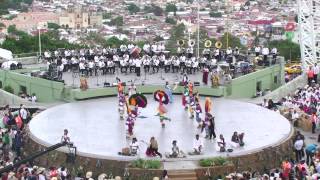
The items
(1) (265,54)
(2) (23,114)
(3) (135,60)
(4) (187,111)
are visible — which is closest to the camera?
(2) (23,114)

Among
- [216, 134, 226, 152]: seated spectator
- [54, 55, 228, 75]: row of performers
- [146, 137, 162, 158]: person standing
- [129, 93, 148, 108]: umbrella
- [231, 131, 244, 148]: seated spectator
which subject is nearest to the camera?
[146, 137, 162, 158]: person standing

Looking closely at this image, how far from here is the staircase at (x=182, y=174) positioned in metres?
21.6

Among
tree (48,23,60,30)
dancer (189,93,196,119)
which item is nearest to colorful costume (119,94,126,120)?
dancer (189,93,196,119)

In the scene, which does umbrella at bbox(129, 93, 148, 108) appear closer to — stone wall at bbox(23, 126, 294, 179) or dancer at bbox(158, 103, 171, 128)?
dancer at bbox(158, 103, 171, 128)

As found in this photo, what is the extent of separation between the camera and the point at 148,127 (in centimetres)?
2744

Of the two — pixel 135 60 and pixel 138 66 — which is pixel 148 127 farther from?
pixel 135 60

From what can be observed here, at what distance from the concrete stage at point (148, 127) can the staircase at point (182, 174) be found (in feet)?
3.99

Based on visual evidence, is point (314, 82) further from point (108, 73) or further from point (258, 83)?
point (108, 73)

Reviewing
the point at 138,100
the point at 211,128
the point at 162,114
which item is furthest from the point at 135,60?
the point at 211,128

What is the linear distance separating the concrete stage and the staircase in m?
1.22

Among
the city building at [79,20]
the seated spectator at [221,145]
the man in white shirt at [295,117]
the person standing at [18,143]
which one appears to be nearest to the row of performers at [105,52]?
the man in white shirt at [295,117]

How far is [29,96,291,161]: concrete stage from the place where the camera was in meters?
24.2

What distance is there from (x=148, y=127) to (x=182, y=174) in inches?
234

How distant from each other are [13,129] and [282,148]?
33.3ft
